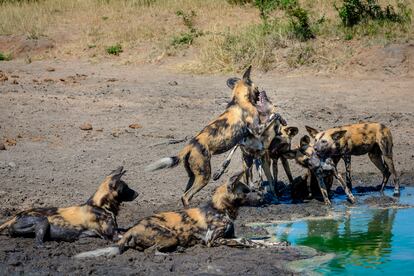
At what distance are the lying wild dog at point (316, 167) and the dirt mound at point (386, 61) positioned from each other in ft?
21.5

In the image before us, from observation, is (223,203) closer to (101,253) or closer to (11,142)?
(101,253)

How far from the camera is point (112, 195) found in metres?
8.89

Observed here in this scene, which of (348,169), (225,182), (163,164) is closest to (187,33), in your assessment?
(348,169)

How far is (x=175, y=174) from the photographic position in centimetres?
1218

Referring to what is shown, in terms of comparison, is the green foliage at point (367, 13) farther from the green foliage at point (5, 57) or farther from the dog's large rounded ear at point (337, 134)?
the dog's large rounded ear at point (337, 134)

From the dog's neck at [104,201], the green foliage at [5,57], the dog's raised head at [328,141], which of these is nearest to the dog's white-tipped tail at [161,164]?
the dog's neck at [104,201]

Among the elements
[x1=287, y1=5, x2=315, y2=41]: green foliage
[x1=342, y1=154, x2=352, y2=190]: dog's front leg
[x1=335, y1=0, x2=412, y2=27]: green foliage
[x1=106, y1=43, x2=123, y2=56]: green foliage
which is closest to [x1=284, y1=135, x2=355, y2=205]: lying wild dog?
[x1=342, y1=154, x2=352, y2=190]: dog's front leg

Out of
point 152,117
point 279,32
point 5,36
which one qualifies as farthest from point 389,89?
point 5,36

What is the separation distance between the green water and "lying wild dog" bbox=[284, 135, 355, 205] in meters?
0.25

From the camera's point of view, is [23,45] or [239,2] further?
[239,2]

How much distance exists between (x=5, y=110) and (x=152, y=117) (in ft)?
7.76

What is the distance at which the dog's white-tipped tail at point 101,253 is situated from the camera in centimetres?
820

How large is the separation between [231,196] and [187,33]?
487 inches

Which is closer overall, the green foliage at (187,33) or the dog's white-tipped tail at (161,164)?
the dog's white-tipped tail at (161,164)
